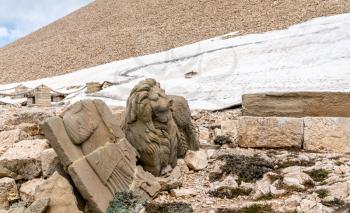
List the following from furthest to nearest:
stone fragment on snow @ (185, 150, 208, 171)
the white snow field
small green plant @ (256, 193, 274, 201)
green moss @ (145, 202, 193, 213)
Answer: the white snow field
stone fragment on snow @ (185, 150, 208, 171)
small green plant @ (256, 193, 274, 201)
green moss @ (145, 202, 193, 213)

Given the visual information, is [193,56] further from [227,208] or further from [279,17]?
[227,208]

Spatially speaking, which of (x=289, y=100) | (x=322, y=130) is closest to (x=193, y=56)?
(x=289, y=100)

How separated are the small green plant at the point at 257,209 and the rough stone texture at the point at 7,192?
10.2 ft

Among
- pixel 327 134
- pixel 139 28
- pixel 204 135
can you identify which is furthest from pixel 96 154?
pixel 139 28

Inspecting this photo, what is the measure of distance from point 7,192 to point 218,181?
114 inches

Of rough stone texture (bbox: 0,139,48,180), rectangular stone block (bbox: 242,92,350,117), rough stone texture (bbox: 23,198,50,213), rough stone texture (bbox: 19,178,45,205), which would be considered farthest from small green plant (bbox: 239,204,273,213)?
rectangular stone block (bbox: 242,92,350,117)

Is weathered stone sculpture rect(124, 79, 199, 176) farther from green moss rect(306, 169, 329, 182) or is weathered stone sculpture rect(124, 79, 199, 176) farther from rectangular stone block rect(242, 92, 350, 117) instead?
rectangular stone block rect(242, 92, 350, 117)

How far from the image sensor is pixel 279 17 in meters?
24.9

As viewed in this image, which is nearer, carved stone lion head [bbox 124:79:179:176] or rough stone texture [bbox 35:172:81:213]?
rough stone texture [bbox 35:172:81:213]

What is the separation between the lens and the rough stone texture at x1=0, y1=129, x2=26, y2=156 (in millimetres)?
7584

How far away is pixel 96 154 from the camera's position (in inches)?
229

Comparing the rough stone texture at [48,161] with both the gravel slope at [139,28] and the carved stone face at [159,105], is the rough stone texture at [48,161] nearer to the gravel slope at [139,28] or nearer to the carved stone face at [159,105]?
the carved stone face at [159,105]

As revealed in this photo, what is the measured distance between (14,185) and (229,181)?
2.98 meters

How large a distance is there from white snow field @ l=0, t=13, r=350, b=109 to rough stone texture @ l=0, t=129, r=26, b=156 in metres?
4.08
